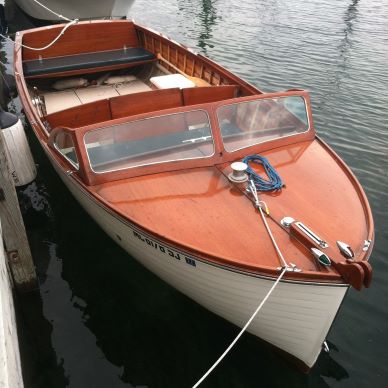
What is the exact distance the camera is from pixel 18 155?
718 cm

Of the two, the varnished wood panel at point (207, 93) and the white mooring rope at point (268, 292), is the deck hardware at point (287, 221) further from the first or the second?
the varnished wood panel at point (207, 93)

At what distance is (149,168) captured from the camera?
5.14m

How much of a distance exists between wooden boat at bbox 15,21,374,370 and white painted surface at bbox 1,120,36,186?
0.58m

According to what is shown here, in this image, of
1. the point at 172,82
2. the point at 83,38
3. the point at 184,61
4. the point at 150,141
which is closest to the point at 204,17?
the point at 83,38

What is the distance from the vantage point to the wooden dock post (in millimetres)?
4777

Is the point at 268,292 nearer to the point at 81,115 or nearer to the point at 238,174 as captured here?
the point at 238,174

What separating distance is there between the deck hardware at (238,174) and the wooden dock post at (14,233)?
275 centimetres

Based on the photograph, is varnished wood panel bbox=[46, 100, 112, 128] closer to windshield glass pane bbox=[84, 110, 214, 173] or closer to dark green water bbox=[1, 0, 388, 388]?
windshield glass pane bbox=[84, 110, 214, 173]

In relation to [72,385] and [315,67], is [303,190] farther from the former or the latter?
[315,67]

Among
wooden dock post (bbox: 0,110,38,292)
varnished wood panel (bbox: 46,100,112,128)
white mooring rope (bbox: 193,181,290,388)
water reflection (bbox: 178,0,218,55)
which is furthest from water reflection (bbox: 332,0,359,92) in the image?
wooden dock post (bbox: 0,110,38,292)

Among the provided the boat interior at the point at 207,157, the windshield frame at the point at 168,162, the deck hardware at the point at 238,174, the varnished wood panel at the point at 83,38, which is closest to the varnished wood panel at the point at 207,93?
the boat interior at the point at 207,157

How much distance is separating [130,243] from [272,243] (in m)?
1.90

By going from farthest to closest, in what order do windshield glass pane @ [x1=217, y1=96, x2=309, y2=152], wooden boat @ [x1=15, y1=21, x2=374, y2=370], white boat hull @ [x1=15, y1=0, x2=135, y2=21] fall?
1. white boat hull @ [x1=15, y1=0, x2=135, y2=21]
2. windshield glass pane @ [x1=217, y1=96, x2=309, y2=152]
3. wooden boat @ [x1=15, y1=21, x2=374, y2=370]

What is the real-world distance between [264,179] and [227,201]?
0.65m
